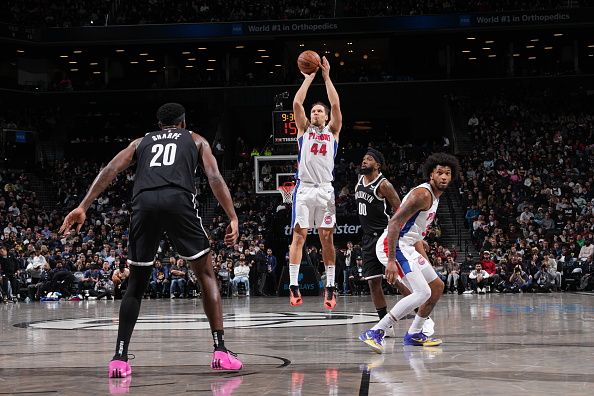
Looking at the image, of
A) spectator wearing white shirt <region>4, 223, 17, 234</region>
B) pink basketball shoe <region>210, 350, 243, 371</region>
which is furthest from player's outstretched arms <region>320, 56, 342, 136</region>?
spectator wearing white shirt <region>4, 223, 17, 234</region>

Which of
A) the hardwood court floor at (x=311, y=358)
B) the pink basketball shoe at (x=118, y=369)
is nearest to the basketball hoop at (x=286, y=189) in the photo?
the hardwood court floor at (x=311, y=358)

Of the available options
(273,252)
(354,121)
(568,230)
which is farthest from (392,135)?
(273,252)

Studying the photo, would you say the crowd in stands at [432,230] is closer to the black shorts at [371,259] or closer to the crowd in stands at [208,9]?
the crowd in stands at [208,9]

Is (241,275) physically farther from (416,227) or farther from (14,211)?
(416,227)

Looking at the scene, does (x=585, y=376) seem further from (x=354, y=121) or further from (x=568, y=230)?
(x=354, y=121)

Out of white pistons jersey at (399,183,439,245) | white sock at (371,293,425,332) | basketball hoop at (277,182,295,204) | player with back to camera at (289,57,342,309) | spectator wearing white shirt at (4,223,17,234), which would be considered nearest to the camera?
white sock at (371,293,425,332)

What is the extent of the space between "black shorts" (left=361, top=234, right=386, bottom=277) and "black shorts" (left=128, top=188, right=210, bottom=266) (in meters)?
4.06

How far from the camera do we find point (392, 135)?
40.9 meters

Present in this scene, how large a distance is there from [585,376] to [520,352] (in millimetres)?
1614

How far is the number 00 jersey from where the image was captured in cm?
704

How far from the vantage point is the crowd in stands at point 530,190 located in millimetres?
24453

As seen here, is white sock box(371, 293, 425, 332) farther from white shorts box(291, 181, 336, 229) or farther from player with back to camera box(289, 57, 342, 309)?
white shorts box(291, 181, 336, 229)

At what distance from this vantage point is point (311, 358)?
7812 mm

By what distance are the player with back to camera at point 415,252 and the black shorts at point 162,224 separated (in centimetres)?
205
